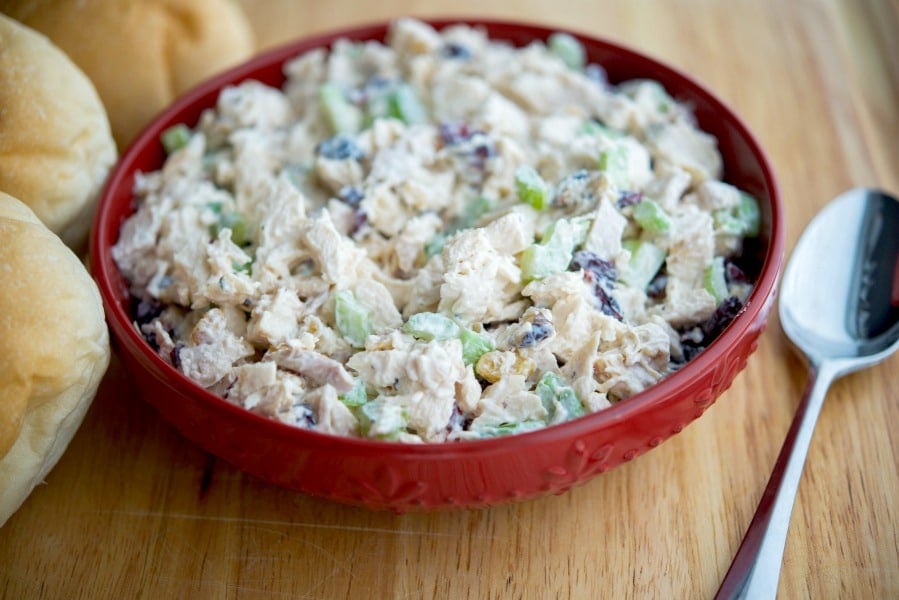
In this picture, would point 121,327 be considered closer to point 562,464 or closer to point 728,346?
point 562,464

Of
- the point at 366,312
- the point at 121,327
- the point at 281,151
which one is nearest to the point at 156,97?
the point at 281,151

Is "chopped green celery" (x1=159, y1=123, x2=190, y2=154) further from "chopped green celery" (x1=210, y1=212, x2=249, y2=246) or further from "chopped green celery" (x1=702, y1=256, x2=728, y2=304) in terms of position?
"chopped green celery" (x1=702, y1=256, x2=728, y2=304)

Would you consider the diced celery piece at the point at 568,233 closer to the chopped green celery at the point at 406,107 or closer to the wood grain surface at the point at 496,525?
the wood grain surface at the point at 496,525

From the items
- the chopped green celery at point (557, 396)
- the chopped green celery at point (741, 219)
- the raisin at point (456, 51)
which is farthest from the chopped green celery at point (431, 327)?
the raisin at point (456, 51)

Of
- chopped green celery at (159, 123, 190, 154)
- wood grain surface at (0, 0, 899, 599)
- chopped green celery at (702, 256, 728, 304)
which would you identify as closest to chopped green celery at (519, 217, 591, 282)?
chopped green celery at (702, 256, 728, 304)

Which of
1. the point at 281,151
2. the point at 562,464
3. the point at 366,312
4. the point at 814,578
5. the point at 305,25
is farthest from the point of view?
the point at 305,25

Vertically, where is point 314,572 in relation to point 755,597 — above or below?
below

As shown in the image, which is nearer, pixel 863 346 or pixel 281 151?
pixel 863 346
